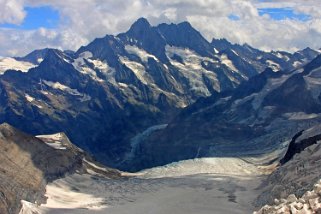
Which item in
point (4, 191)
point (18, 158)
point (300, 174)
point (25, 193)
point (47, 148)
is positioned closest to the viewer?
point (4, 191)

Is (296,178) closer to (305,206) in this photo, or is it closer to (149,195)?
(149,195)

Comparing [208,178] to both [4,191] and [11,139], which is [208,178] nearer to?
[11,139]

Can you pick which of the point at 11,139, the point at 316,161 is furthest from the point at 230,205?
the point at 11,139

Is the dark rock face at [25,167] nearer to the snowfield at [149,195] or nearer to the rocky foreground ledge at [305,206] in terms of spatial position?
the snowfield at [149,195]

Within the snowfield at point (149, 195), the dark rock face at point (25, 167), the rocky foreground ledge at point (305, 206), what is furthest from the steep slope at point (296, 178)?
the rocky foreground ledge at point (305, 206)

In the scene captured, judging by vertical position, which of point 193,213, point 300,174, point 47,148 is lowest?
point 193,213
